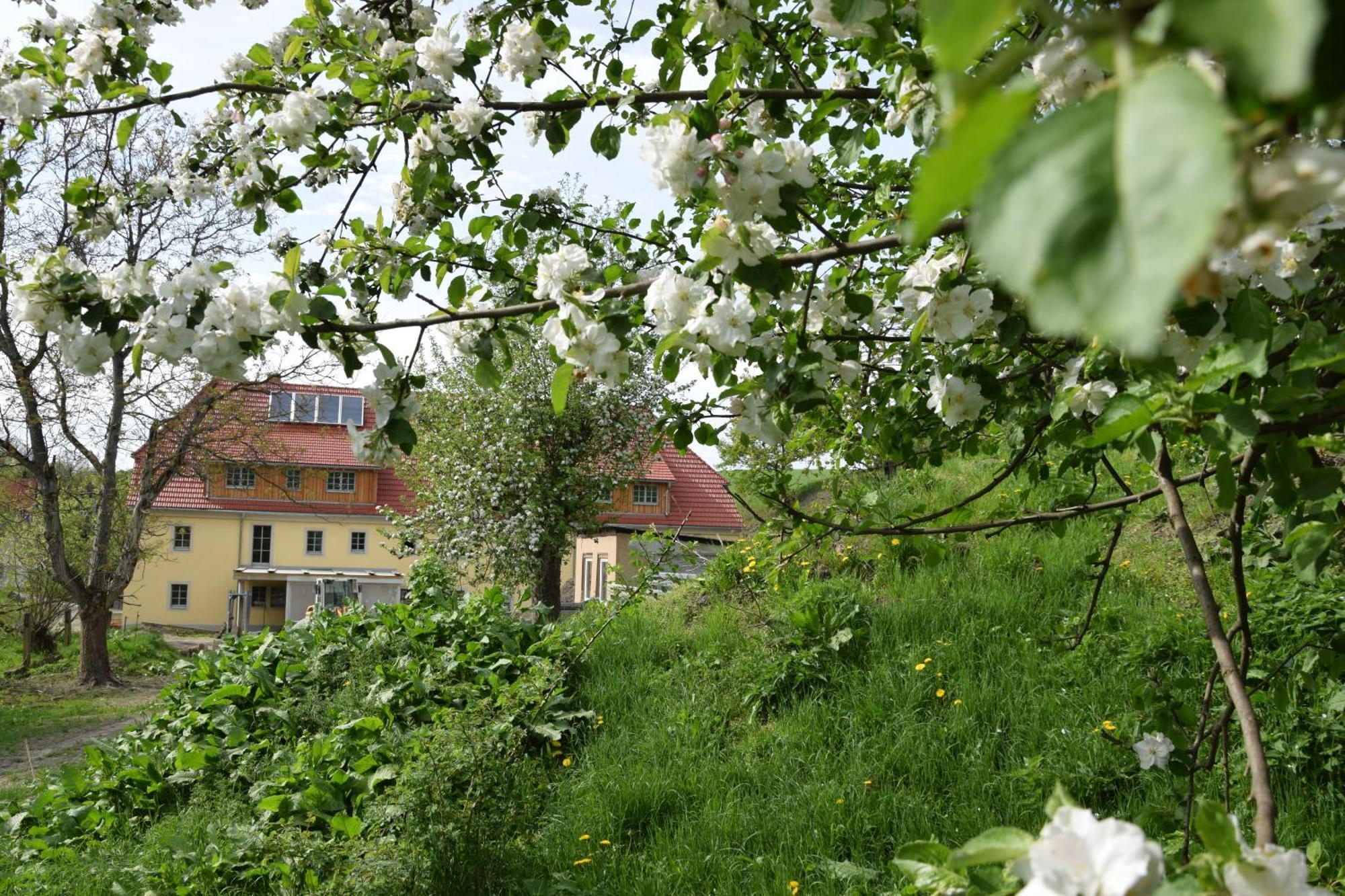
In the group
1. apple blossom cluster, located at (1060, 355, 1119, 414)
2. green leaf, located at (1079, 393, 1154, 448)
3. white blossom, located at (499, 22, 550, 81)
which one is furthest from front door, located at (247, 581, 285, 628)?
green leaf, located at (1079, 393, 1154, 448)

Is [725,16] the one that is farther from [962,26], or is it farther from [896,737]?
[896,737]

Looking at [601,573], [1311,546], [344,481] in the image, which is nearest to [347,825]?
[1311,546]

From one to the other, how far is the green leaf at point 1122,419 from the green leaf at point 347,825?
10.4 feet

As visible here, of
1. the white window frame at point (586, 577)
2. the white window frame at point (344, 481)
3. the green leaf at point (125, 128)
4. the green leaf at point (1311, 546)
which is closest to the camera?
the green leaf at point (1311, 546)

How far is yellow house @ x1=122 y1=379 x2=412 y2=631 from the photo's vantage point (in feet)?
74.6

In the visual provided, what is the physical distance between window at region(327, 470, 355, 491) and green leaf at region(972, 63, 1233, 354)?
24.7m

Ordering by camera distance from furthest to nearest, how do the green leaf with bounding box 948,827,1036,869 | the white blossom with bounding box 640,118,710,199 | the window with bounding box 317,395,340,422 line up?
the window with bounding box 317,395,340,422, the white blossom with bounding box 640,118,710,199, the green leaf with bounding box 948,827,1036,869

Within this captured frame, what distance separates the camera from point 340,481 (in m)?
24.0

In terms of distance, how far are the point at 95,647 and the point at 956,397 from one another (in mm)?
14139

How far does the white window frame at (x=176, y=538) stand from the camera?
2289 cm

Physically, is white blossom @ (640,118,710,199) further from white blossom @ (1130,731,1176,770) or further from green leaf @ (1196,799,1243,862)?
white blossom @ (1130,731,1176,770)


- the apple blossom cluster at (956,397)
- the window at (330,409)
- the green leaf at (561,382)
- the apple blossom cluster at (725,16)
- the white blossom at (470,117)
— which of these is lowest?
the green leaf at (561,382)

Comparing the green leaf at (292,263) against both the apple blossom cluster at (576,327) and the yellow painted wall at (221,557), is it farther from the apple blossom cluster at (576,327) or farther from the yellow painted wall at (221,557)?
the yellow painted wall at (221,557)

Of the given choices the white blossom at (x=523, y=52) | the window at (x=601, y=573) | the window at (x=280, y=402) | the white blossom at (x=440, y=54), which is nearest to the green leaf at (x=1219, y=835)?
the white blossom at (x=440, y=54)
